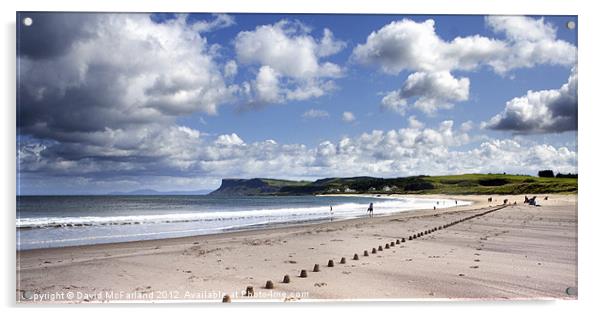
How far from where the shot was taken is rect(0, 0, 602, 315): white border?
19.2 ft

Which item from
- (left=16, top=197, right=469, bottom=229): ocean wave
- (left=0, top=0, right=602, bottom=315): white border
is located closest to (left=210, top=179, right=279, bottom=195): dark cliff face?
(left=0, top=0, right=602, bottom=315): white border

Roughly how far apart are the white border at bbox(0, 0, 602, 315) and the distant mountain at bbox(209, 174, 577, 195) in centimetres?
129

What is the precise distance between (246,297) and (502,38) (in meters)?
5.36

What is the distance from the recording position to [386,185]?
9.08m

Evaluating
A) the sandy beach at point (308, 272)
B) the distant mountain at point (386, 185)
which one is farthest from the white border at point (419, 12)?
the distant mountain at point (386, 185)

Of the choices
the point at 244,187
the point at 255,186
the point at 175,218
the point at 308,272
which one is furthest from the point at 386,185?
the point at 175,218

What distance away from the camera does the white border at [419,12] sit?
5863mm

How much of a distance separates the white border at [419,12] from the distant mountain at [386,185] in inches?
50.8

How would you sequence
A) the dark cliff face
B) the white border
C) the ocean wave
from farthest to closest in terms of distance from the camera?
1. the ocean wave
2. the dark cliff face
3. the white border

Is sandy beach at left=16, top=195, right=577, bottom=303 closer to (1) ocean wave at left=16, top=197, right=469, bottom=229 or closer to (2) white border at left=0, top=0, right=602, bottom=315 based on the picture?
(2) white border at left=0, top=0, right=602, bottom=315

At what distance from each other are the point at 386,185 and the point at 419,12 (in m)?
3.75

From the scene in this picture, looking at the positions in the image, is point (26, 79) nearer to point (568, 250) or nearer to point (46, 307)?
point (46, 307)

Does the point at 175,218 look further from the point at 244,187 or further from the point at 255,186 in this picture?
the point at 255,186

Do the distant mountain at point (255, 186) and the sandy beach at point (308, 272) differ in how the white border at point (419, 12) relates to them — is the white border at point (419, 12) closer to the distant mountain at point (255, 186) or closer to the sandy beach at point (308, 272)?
the sandy beach at point (308, 272)
